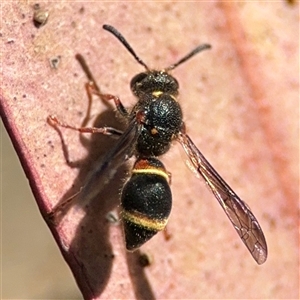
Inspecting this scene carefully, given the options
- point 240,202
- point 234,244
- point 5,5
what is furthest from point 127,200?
point 5,5

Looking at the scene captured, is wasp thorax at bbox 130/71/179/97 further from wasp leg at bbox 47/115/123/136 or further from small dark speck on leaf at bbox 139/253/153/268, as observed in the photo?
small dark speck on leaf at bbox 139/253/153/268

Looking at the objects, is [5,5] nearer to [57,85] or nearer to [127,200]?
[57,85]

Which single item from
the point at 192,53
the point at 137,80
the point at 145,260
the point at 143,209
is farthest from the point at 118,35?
the point at 145,260

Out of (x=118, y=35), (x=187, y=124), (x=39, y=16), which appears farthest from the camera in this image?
(x=187, y=124)

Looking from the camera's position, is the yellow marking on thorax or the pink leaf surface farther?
the yellow marking on thorax

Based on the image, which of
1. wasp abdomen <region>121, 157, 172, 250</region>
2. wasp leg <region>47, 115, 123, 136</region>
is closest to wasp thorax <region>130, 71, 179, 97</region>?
Result: wasp leg <region>47, 115, 123, 136</region>

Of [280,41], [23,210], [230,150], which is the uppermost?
[280,41]

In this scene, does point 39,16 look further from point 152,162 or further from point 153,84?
point 152,162
